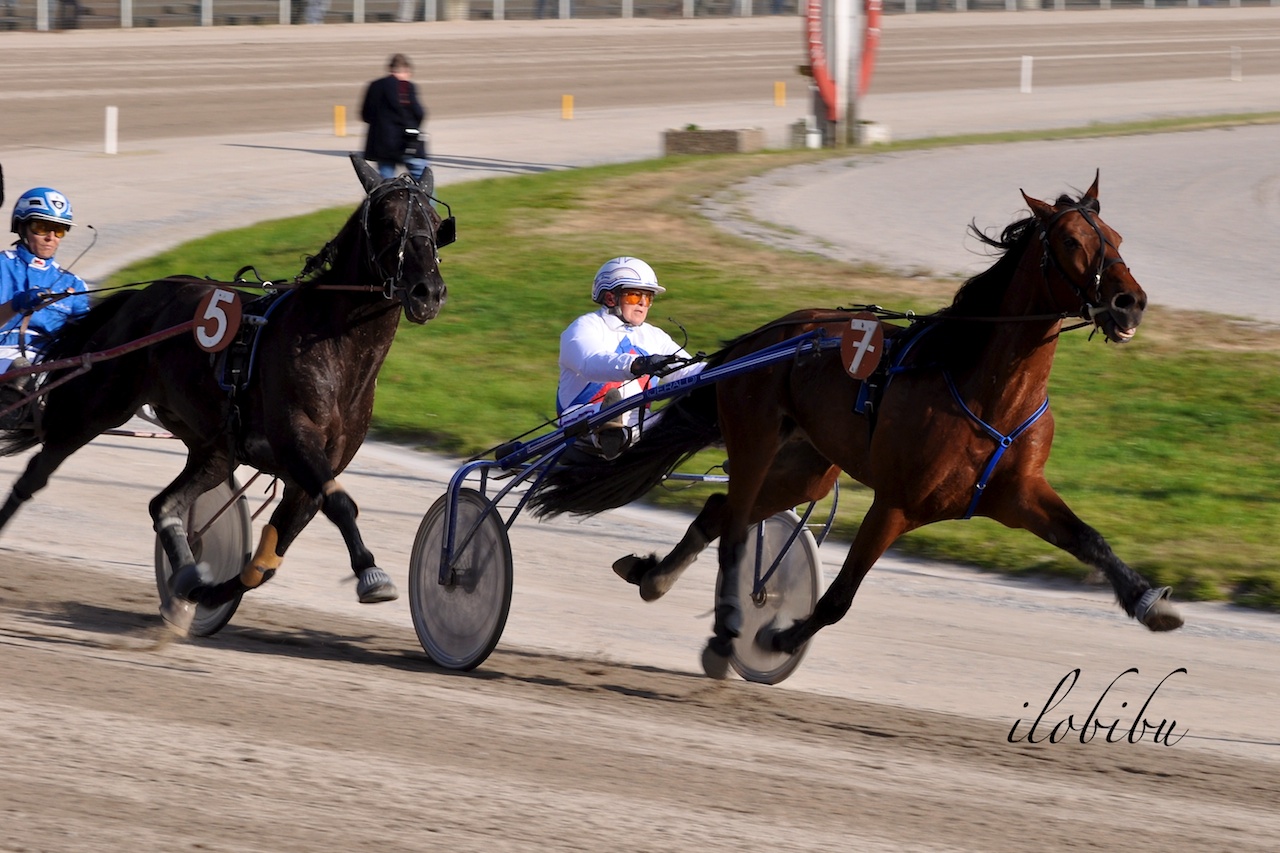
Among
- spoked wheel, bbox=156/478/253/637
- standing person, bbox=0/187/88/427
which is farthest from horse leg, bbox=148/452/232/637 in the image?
standing person, bbox=0/187/88/427

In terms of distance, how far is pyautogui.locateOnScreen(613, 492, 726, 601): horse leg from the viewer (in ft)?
21.6

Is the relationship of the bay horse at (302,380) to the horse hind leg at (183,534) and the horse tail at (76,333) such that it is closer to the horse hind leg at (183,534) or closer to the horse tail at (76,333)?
the horse hind leg at (183,534)

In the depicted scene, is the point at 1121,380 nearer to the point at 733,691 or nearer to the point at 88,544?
the point at 733,691

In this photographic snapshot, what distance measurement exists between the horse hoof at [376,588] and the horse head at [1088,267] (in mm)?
2470

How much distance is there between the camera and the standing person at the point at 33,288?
766cm

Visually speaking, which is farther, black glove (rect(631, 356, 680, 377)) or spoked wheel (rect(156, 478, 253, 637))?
spoked wheel (rect(156, 478, 253, 637))

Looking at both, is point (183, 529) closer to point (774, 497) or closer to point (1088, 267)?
point (774, 497)

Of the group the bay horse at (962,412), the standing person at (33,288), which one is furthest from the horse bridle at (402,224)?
the standing person at (33,288)

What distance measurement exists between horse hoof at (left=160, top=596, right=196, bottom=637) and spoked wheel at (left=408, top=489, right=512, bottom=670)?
89 centimetres

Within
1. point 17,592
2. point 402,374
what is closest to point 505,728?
point 17,592

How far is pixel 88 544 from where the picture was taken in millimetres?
8242

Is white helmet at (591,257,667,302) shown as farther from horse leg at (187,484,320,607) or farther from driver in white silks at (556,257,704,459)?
horse leg at (187,484,320,607)

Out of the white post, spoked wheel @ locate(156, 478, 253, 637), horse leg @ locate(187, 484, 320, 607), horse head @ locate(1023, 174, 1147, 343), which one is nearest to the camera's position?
horse head @ locate(1023, 174, 1147, 343)

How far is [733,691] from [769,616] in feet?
1.57
